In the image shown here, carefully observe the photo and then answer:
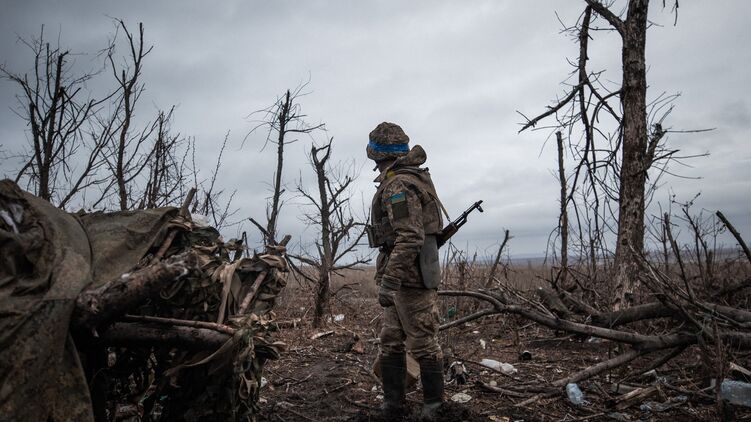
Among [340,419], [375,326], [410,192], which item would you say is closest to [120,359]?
[340,419]

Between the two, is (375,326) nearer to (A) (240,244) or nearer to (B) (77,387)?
(A) (240,244)

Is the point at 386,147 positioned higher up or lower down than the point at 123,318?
higher up

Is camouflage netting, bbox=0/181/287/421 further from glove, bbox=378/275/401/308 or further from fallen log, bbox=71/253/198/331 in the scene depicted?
glove, bbox=378/275/401/308

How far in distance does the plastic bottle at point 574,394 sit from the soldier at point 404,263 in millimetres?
1130

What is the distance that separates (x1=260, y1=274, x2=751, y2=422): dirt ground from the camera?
3.91 metres

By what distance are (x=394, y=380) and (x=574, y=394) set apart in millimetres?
1515

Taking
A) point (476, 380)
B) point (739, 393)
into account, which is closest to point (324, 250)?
point (476, 380)

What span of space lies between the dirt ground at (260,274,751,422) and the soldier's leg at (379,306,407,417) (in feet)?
0.45

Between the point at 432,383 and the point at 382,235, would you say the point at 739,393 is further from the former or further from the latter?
the point at 382,235

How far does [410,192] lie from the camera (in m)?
3.96

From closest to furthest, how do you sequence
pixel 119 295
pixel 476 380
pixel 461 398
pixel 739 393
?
pixel 119 295
pixel 739 393
pixel 461 398
pixel 476 380

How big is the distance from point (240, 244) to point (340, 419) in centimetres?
173

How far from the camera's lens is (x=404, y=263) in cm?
385

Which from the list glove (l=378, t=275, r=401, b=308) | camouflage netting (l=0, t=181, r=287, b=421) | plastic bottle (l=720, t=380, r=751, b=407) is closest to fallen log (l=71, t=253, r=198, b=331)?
camouflage netting (l=0, t=181, r=287, b=421)
